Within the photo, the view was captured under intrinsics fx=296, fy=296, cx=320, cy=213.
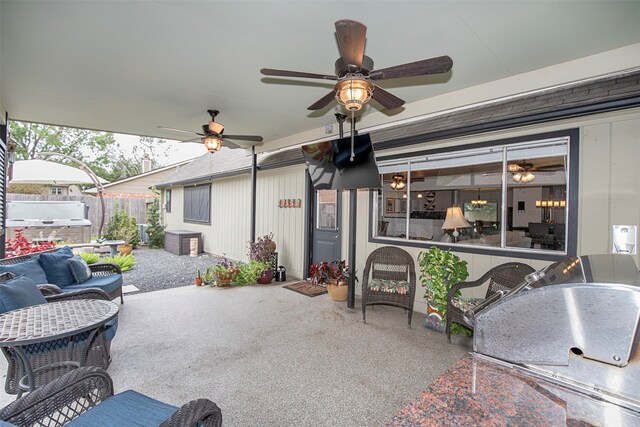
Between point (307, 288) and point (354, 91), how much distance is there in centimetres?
395

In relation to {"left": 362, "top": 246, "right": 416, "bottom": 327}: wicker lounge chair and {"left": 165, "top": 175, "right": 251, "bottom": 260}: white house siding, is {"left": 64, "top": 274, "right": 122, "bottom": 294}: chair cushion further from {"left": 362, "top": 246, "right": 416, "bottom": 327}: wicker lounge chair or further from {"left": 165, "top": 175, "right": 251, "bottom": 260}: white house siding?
{"left": 165, "top": 175, "right": 251, "bottom": 260}: white house siding

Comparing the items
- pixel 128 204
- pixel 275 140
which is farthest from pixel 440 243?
pixel 128 204

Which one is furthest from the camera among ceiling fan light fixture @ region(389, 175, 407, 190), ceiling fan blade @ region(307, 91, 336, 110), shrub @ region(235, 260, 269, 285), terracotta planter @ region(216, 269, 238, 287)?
shrub @ region(235, 260, 269, 285)

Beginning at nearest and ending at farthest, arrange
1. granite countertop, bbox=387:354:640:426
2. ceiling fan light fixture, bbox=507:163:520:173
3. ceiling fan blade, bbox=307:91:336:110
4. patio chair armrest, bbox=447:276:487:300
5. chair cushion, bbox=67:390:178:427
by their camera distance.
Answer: granite countertop, bbox=387:354:640:426 < chair cushion, bbox=67:390:178:427 < ceiling fan blade, bbox=307:91:336:110 < patio chair armrest, bbox=447:276:487:300 < ceiling fan light fixture, bbox=507:163:520:173

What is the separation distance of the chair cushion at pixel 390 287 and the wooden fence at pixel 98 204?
427 inches

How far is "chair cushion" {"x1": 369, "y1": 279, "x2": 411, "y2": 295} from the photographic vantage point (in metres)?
3.90

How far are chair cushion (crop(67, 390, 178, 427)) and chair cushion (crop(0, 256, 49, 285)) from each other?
2.54 m

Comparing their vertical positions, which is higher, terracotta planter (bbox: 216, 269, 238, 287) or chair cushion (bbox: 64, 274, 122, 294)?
chair cushion (bbox: 64, 274, 122, 294)

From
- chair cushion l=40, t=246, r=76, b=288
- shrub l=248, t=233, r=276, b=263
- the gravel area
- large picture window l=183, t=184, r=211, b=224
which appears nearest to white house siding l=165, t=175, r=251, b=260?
large picture window l=183, t=184, r=211, b=224

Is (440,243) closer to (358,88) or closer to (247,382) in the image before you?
(358,88)

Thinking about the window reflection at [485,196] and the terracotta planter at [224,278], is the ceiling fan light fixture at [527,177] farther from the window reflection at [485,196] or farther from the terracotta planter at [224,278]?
the terracotta planter at [224,278]

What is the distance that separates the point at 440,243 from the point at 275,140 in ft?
14.1

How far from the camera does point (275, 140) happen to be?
6770 millimetres

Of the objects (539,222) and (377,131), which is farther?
(377,131)
